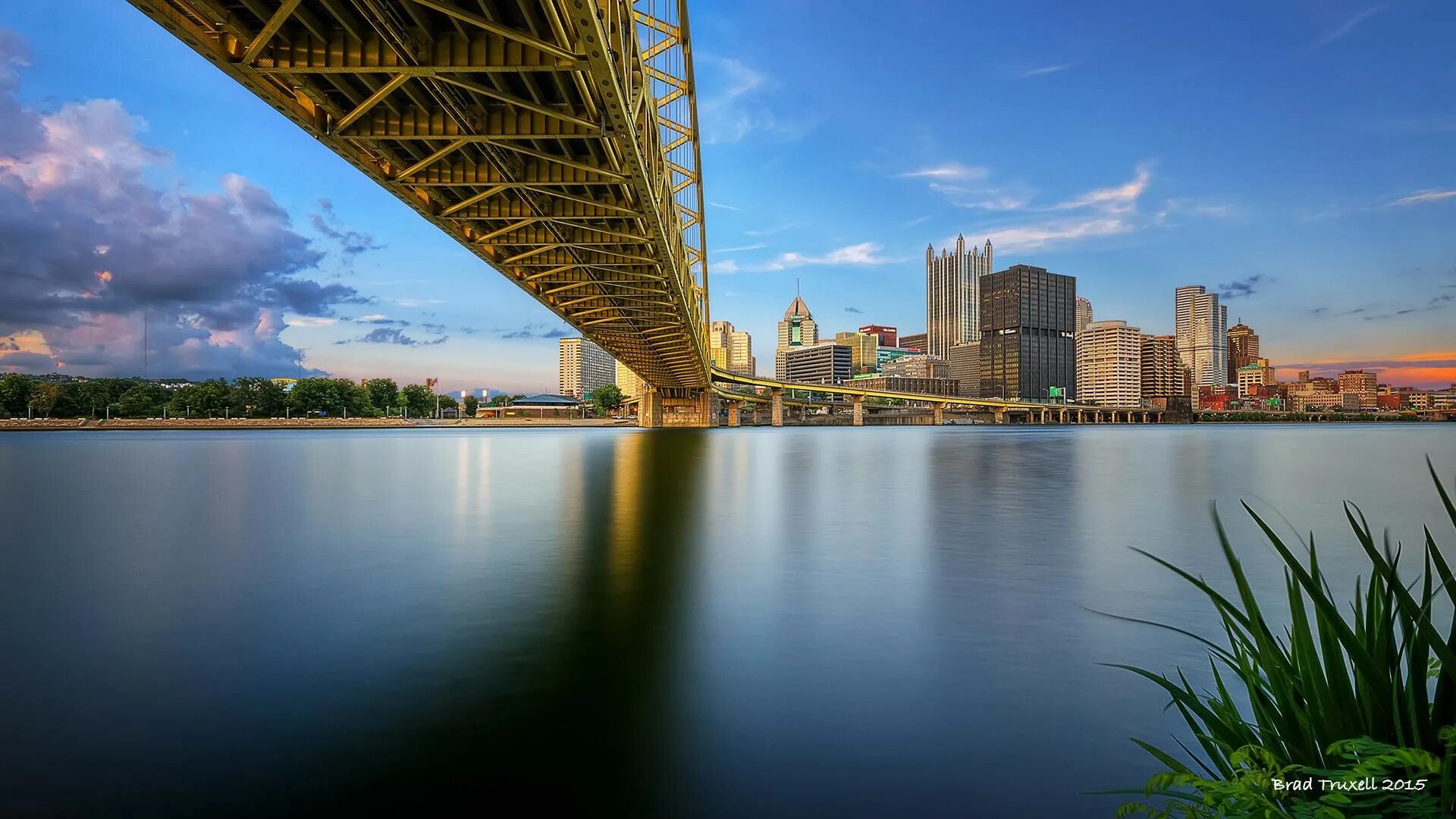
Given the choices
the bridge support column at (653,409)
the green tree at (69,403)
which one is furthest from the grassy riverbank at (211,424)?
the bridge support column at (653,409)

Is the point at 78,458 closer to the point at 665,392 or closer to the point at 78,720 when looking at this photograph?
the point at 78,720

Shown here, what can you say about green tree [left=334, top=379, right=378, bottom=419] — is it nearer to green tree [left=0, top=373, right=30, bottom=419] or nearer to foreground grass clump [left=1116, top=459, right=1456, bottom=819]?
green tree [left=0, top=373, right=30, bottom=419]

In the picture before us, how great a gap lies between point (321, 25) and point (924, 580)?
18542 millimetres

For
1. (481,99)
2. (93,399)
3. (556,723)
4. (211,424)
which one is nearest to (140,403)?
(93,399)

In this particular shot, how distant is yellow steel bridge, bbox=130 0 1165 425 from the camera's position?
52.5 ft

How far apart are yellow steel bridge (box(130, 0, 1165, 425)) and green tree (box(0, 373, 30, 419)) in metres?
139

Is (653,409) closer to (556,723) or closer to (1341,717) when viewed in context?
(556,723)

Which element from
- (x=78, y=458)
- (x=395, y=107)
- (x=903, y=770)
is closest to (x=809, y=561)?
(x=903, y=770)

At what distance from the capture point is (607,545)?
12266mm

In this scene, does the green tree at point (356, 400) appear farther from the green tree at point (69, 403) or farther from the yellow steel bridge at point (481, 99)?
the yellow steel bridge at point (481, 99)

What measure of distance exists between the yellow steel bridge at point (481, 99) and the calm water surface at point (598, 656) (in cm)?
1049

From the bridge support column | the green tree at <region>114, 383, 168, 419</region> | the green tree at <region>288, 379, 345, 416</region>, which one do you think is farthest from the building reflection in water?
the green tree at <region>114, 383, 168, 419</region>

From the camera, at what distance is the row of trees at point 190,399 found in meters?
126

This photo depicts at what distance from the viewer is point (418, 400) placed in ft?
586
